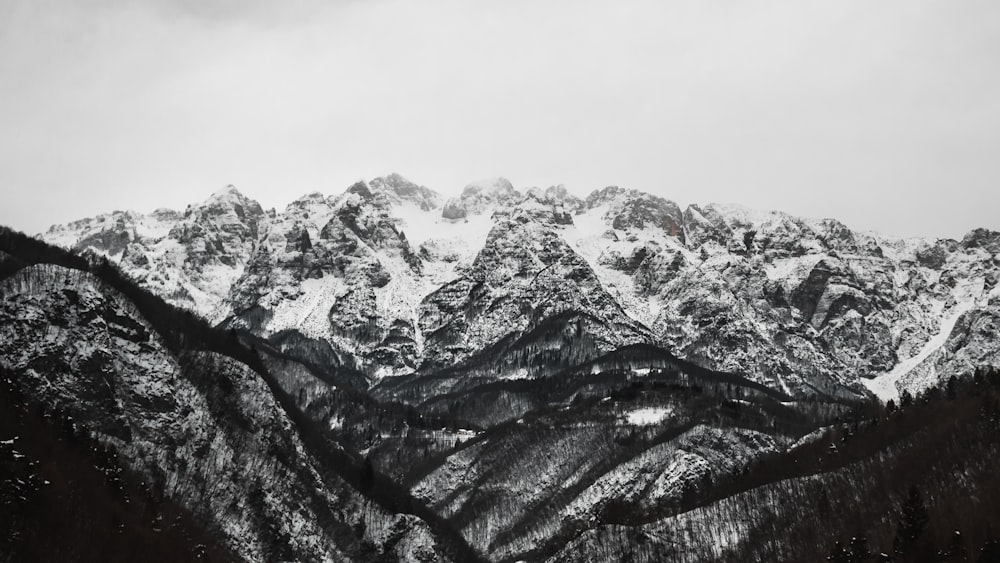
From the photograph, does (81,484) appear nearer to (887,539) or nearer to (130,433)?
(130,433)

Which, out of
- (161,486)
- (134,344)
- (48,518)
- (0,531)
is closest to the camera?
(0,531)

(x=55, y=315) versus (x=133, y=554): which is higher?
(x=55, y=315)

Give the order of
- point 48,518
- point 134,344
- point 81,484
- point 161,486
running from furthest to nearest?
point 134,344 → point 161,486 → point 81,484 → point 48,518

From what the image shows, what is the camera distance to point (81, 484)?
152875 millimetres

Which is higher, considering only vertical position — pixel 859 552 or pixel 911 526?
pixel 911 526

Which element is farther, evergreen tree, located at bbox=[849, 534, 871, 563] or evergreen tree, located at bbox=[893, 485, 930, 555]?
evergreen tree, located at bbox=[849, 534, 871, 563]

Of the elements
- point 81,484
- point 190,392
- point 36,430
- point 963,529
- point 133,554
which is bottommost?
point 963,529

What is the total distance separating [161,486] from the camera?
176m

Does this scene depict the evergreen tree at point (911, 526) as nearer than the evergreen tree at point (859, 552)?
Yes

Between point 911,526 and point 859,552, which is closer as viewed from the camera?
point 911,526

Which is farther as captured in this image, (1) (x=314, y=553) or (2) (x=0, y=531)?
(1) (x=314, y=553)

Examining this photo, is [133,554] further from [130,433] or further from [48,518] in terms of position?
[130,433]

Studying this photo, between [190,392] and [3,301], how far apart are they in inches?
1479

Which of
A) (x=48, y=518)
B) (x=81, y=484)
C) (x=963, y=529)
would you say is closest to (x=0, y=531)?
(x=48, y=518)
